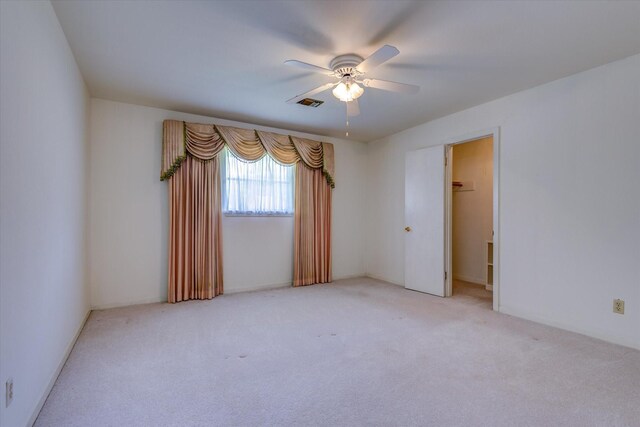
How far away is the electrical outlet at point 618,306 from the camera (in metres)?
2.63

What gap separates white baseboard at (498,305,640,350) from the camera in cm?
260

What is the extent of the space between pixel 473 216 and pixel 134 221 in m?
5.08

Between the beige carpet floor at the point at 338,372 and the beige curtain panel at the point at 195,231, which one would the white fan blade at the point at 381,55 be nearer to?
the beige carpet floor at the point at 338,372

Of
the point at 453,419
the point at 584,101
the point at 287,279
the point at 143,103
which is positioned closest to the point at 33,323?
the point at 453,419

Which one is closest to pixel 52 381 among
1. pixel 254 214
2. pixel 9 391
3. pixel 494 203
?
pixel 9 391

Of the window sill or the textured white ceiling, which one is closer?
the textured white ceiling

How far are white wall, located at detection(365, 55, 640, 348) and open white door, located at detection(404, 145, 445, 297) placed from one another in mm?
760

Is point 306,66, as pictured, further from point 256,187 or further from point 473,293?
point 473,293

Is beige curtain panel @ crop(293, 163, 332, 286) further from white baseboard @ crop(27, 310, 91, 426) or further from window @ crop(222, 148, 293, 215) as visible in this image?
white baseboard @ crop(27, 310, 91, 426)

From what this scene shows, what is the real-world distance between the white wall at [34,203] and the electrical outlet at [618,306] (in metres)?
4.10

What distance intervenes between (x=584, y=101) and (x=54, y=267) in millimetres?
4534

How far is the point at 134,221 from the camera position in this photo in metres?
3.80

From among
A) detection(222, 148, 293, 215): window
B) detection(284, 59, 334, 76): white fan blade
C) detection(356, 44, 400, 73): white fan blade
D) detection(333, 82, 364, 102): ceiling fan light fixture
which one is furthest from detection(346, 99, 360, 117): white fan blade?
detection(222, 148, 293, 215): window

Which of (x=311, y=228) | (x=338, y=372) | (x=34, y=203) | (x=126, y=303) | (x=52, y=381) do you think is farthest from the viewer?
(x=311, y=228)
